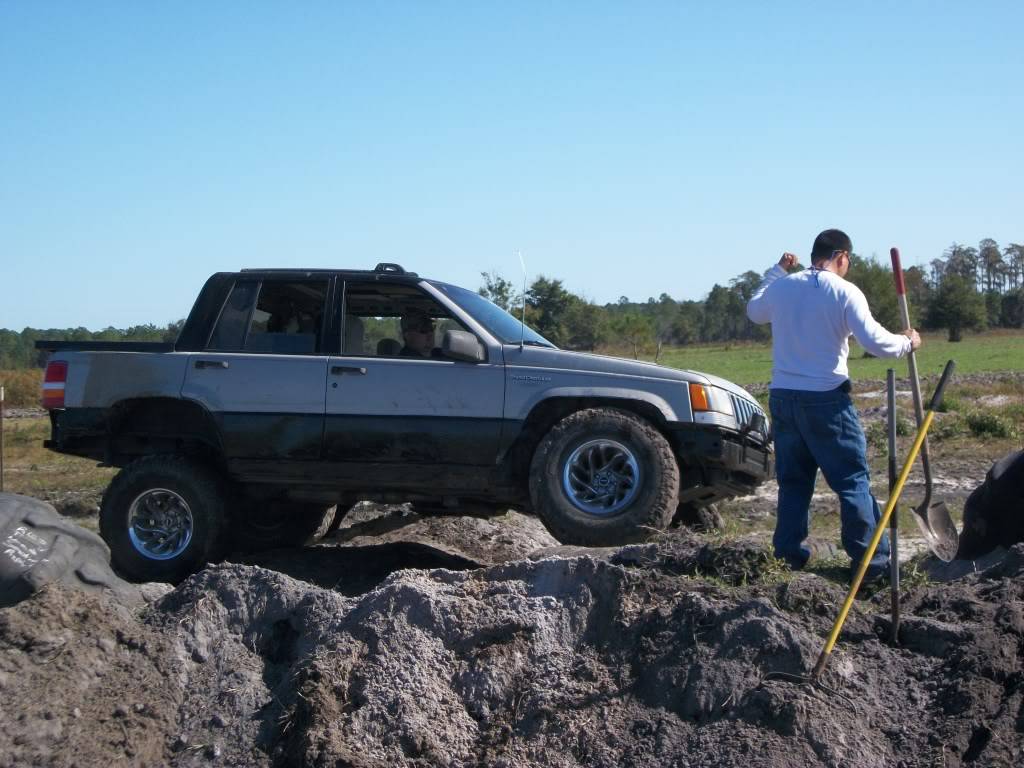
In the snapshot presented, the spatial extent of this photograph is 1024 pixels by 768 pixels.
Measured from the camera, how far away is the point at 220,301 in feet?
25.5

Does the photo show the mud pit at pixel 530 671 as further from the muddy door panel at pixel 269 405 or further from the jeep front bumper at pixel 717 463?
the muddy door panel at pixel 269 405

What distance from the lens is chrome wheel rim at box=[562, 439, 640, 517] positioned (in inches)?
277

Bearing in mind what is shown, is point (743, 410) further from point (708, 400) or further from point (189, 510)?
point (189, 510)

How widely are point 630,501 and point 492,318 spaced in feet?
5.61

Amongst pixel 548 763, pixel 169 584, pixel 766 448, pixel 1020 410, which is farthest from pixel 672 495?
pixel 1020 410

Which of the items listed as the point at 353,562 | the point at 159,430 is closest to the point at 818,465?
the point at 353,562

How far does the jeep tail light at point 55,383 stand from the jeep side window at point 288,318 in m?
1.30

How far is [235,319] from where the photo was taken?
7.73m

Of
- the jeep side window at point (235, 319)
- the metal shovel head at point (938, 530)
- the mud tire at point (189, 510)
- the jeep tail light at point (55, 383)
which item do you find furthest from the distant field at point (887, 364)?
the jeep tail light at point (55, 383)

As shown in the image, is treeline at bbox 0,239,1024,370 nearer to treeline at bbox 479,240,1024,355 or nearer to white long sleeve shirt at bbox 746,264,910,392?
treeline at bbox 479,240,1024,355

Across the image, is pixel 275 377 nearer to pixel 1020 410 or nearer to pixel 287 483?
pixel 287 483

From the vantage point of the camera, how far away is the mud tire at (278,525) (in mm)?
8172

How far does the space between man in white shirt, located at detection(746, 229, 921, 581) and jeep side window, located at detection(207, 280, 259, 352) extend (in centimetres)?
352

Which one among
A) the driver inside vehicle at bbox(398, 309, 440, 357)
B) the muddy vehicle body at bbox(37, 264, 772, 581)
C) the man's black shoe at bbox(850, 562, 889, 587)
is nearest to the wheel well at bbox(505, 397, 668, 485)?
the muddy vehicle body at bbox(37, 264, 772, 581)
